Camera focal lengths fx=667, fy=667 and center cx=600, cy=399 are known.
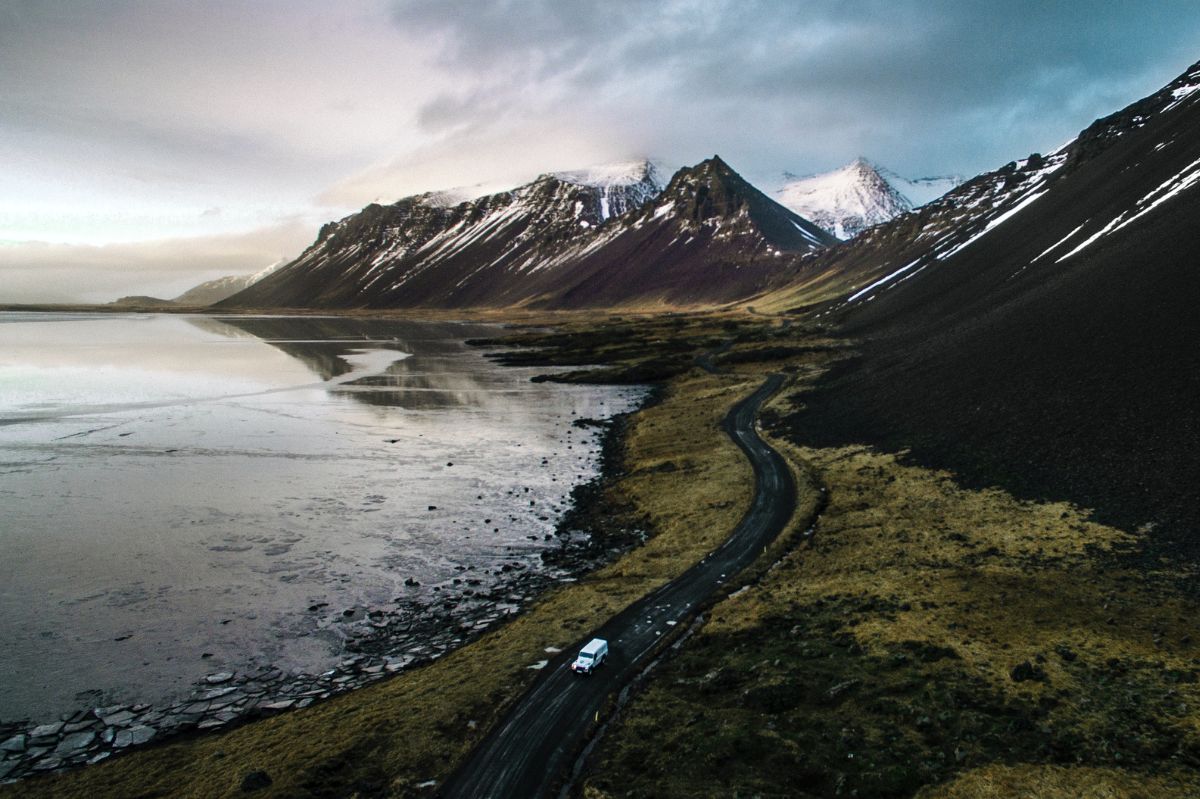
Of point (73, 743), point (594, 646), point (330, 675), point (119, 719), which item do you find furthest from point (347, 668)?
point (594, 646)

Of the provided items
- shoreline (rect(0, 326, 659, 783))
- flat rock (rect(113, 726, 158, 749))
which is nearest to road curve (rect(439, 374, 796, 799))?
shoreline (rect(0, 326, 659, 783))

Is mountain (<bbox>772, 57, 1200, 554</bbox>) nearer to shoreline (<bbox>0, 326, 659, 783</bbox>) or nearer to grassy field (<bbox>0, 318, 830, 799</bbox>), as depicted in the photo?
grassy field (<bbox>0, 318, 830, 799</bbox>)

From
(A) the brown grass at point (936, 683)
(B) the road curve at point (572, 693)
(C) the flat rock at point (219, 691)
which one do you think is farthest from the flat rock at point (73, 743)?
(A) the brown grass at point (936, 683)

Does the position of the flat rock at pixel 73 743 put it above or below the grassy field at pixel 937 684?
above

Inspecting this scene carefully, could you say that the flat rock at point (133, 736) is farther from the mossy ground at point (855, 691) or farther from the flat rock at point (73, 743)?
the mossy ground at point (855, 691)

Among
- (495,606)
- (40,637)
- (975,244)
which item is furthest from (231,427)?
(975,244)
